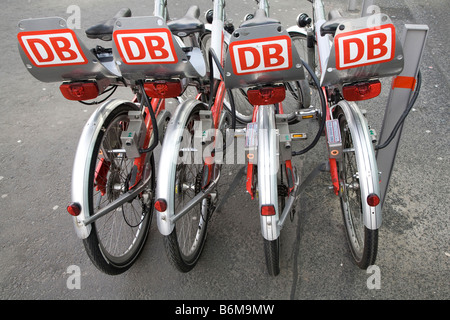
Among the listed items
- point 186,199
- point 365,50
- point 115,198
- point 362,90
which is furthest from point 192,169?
point 365,50

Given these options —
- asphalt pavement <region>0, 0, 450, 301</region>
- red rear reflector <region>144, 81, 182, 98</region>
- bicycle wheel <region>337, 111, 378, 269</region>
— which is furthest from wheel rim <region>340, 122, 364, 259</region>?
red rear reflector <region>144, 81, 182, 98</region>

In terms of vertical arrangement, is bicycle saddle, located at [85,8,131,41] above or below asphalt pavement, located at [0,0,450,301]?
above

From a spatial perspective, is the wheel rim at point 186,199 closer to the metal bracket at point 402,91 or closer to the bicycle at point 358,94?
the bicycle at point 358,94

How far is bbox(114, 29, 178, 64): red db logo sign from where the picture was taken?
1.58m

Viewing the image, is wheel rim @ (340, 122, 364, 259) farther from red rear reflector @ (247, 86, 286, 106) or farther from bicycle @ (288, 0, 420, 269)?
red rear reflector @ (247, 86, 286, 106)

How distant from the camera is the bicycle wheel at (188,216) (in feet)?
6.39

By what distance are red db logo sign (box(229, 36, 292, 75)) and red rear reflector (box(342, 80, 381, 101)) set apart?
372 mm

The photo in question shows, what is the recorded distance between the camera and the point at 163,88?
72.1 inches

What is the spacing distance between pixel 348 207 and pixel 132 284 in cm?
143

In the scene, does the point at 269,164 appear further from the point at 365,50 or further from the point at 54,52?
the point at 54,52

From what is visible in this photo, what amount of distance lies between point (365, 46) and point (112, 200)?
63.1 inches

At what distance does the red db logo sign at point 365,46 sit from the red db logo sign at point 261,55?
0.74ft

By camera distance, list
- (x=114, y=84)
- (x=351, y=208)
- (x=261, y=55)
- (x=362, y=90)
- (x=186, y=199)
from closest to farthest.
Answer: (x=261, y=55) → (x=362, y=90) → (x=114, y=84) → (x=351, y=208) → (x=186, y=199)

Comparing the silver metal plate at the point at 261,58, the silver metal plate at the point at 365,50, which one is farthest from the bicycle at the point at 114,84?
the silver metal plate at the point at 365,50
